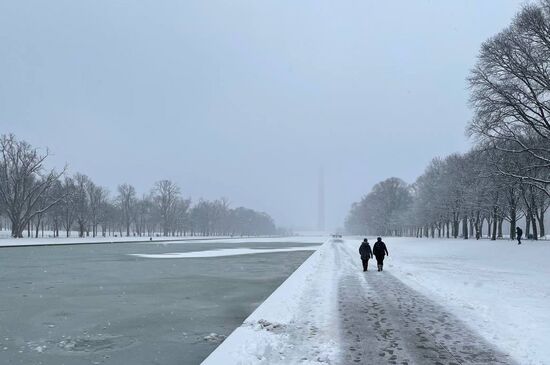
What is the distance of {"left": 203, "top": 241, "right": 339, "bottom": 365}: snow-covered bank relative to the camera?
7328 millimetres

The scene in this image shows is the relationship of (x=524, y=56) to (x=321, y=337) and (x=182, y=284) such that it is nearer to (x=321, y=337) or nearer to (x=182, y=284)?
(x=182, y=284)

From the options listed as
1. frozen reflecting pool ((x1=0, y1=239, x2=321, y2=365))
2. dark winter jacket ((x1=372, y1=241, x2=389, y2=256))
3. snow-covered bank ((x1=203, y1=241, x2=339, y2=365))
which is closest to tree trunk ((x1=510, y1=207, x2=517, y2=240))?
dark winter jacket ((x1=372, y1=241, x2=389, y2=256))

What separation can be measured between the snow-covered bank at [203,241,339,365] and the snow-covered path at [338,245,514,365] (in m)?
0.34

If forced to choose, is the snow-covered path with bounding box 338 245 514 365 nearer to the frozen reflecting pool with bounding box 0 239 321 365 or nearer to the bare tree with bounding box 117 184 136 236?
the frozen reflecting pool with bounding box 0 239 321 365

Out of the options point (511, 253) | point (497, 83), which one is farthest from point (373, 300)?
point (511, 253)

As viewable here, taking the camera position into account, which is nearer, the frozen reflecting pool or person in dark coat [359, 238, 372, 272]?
the frozen reflecting pool

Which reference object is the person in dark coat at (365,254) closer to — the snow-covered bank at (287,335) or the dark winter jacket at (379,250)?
the dark winter jacket at (379,250)

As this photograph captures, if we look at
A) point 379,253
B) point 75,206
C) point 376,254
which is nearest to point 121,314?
point 376,254

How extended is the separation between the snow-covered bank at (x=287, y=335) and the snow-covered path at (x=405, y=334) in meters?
0.34

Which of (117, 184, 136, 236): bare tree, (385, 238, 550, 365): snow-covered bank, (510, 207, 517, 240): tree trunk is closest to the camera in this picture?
(385, 238, 550, 365): snow-covered bank

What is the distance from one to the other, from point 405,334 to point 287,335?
91.1 inches

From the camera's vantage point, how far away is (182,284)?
1733 cm

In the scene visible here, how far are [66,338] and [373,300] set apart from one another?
8343mm

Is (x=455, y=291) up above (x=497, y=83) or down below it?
below
